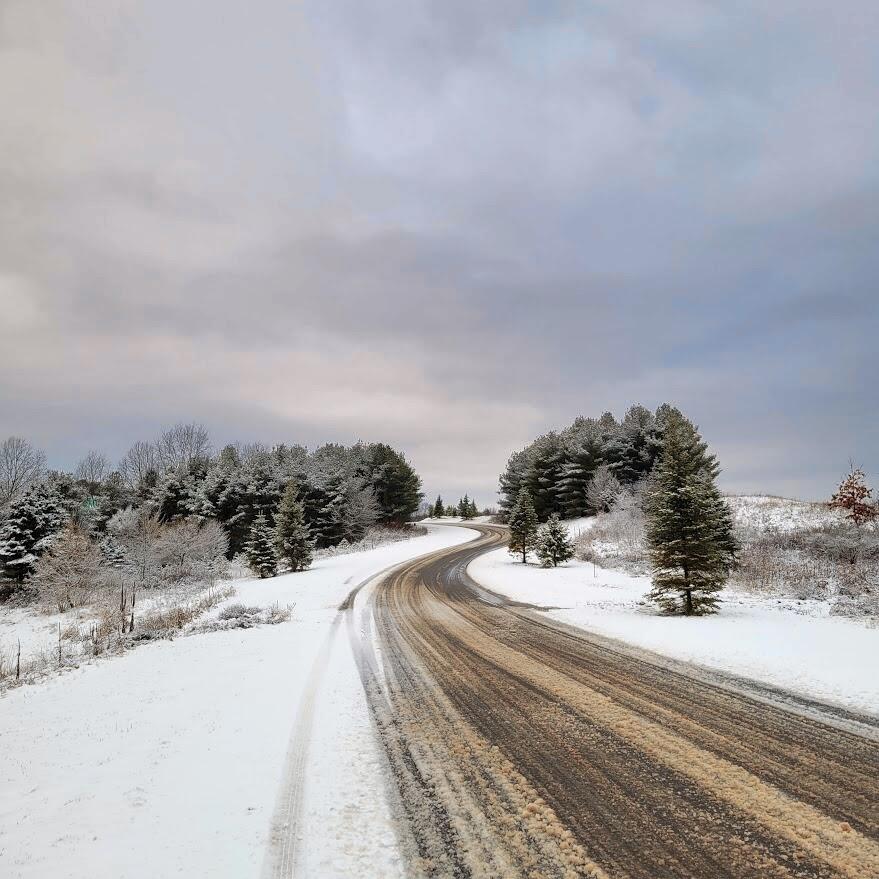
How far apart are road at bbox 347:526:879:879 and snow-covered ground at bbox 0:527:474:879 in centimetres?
46

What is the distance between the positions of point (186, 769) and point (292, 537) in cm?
2817

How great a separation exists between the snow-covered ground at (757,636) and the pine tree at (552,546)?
9.66m

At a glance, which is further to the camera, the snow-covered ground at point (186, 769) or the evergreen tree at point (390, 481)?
the evergreen tree at point (390, 481)

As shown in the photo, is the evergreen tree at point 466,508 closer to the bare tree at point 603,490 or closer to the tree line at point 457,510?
the tree line at point 457,510

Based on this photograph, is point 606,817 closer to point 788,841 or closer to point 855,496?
point 788,841

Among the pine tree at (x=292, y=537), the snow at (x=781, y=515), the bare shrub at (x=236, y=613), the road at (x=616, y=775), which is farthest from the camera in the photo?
the pine tree at (x=292, y=537)

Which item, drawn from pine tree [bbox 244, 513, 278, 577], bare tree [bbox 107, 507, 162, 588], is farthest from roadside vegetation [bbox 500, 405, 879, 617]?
bare tree [bbox 107, 507, 162, 588]

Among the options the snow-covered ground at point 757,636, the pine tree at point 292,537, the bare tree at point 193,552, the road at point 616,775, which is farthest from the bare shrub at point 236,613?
the bare tree at point 193,552

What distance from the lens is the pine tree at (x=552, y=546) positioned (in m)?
29.3

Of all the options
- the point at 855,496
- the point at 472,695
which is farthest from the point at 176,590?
the point at 855,496

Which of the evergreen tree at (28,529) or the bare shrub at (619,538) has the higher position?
the evergreen tree at (28,529)

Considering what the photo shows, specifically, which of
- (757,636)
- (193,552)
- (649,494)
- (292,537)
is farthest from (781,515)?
(193,552)

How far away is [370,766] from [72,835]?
91.2 inches

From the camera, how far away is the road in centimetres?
324
